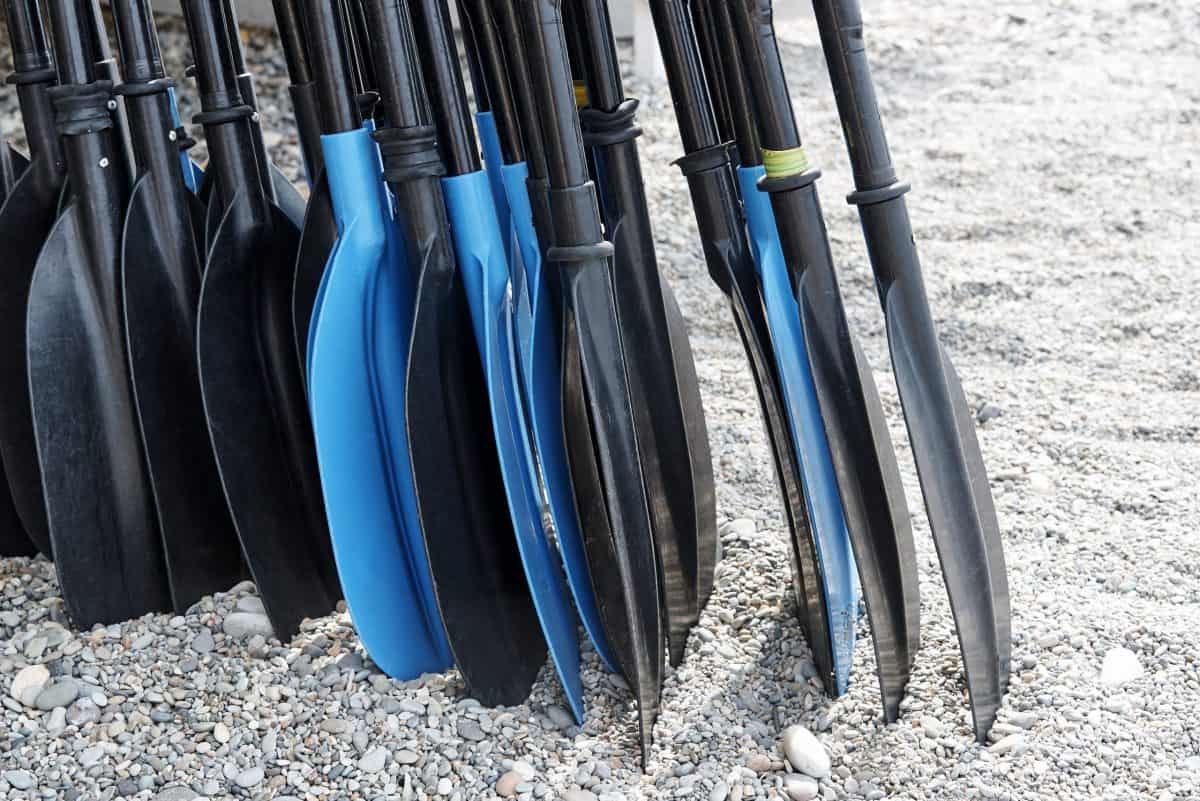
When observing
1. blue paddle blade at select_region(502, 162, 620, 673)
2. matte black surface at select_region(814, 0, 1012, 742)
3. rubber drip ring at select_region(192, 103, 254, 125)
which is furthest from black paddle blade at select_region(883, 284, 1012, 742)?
rubber drip ring at select_region(192, 103, 254, 125)

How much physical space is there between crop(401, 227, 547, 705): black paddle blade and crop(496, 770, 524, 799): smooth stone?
0.10 m

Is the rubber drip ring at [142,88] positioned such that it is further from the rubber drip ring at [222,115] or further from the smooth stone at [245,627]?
the smooth stone at [245,627]

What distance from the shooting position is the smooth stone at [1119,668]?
135 cm

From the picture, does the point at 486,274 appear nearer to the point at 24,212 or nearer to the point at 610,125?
the point at 610,125

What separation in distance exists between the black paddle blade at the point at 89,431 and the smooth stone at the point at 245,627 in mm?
105

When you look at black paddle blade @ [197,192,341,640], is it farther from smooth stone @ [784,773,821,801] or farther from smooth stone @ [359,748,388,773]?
smooth stone @ [784,773,821,801]

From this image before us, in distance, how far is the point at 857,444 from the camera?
1.26 metres

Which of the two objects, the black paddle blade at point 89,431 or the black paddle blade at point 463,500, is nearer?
the black paddle blade at point 463,500

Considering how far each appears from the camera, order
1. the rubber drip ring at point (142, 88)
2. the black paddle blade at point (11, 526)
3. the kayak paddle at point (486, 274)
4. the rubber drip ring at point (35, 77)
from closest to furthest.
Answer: the kayak paddle at point (486, 274)
the rubber drip ring at point (142, 88)
the rubber drip ring at point (35, 77)
the black paddle blade at point (11, 526)

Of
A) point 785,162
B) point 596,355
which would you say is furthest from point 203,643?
point 785,162

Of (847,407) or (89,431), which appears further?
(89,431)

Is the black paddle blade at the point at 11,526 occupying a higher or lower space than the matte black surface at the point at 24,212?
lower

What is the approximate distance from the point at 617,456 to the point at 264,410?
1.38 feet

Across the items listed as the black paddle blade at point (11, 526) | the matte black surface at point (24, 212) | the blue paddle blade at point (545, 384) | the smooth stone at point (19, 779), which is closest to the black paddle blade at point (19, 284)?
the matte black surface at point (24, 212)
